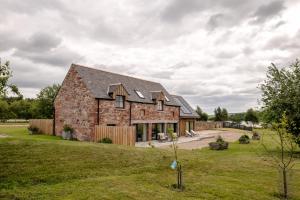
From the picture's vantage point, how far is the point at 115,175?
41.3 ft

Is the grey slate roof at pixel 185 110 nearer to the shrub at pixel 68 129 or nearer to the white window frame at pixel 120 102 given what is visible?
the white window frame at pixel 120 102

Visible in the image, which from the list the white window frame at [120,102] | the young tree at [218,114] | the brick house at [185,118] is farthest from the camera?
the young tree at [218,114]

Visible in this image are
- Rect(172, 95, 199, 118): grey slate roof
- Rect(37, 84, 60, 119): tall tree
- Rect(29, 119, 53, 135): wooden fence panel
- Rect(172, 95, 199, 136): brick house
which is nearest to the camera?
Rect(29, 119, 53, 135): wooden fence panel

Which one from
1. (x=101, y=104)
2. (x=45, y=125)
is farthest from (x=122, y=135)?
(x=45, y=125)

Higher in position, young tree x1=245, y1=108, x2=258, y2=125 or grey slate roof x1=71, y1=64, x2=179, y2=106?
grey slate roof x1=71, y1=64, x2=179, y2=106

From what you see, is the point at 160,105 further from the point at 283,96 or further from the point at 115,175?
the point at 115,175

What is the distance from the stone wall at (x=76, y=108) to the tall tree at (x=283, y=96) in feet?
53.3

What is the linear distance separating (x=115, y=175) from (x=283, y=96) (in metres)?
17.6

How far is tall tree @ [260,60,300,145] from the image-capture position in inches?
891

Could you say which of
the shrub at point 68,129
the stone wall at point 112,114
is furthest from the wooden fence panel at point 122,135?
the shrub at point 68,129

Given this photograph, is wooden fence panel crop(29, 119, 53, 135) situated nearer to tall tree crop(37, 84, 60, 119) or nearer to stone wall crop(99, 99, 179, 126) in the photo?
stone wall crop(99, 99, 179, 126)

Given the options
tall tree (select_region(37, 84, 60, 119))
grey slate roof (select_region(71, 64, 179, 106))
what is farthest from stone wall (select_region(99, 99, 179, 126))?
tall tree (select_region(37, 84, 60, 119))

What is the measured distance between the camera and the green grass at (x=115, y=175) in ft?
32.5

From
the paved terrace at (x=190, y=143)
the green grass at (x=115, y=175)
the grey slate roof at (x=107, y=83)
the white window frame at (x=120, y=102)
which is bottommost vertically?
the paved terrace at (x=190, y=143)
